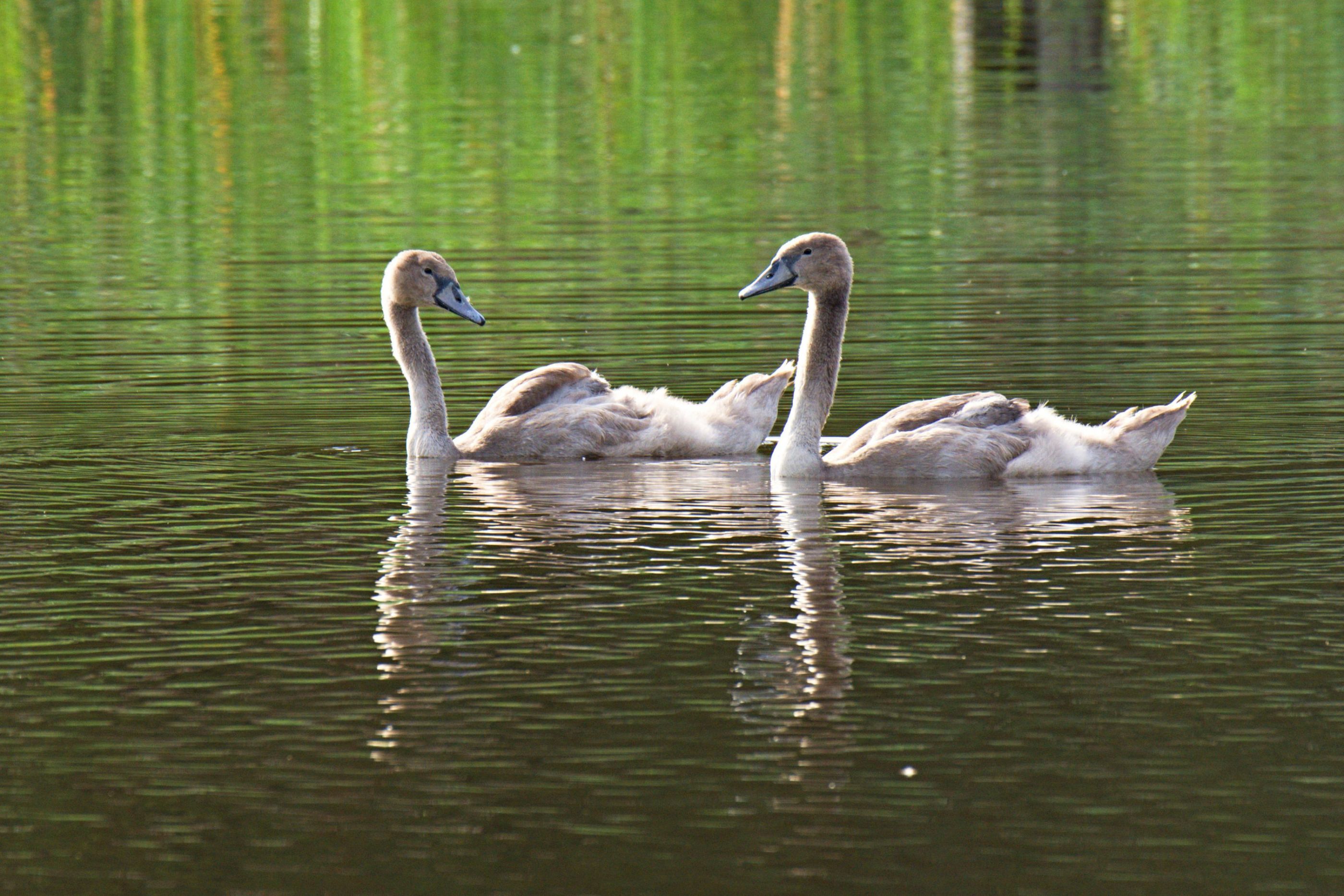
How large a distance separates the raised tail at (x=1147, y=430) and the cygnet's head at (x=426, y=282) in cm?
411

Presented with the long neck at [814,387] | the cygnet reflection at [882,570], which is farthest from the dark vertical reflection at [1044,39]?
the cygnet reflection at [882,570]

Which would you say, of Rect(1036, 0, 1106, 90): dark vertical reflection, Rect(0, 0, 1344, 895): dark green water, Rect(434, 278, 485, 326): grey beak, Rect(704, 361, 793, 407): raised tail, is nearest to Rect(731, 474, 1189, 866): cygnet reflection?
Rect(0, 0, 1344, 895): dark green water

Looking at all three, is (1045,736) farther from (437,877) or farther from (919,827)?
(437,877)

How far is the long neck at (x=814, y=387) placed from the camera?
12.9 meters

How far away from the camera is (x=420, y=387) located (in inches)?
561

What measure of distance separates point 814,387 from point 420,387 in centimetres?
250

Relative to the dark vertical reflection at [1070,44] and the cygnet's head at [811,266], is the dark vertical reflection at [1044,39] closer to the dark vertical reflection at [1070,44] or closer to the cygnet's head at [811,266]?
the dark vertical reflection at [1070,44]

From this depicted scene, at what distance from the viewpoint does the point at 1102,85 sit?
38.4 m

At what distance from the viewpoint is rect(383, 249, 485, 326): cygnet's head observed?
1454 cm

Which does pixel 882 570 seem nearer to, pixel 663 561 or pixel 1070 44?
pixel 663 561

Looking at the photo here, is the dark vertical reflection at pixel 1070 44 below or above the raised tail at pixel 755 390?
above

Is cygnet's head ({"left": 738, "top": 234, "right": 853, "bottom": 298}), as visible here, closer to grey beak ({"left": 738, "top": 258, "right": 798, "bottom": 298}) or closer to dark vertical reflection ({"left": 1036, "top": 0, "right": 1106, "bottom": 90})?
grey beak ({"left": 738, "top": 258, "right": 798, "bottom": 298})

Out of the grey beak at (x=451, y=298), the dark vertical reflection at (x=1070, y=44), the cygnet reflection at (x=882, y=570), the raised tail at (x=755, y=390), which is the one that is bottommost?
the cygnet reflection at (x=882, y=570)

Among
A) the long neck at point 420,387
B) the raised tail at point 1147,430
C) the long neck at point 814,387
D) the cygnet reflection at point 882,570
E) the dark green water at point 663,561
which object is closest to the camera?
the dark green water at point 663,561
